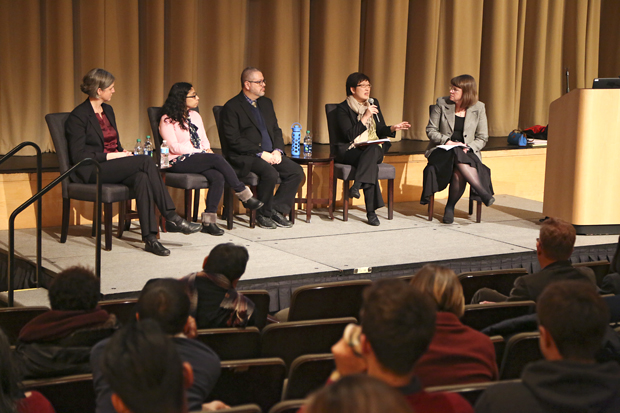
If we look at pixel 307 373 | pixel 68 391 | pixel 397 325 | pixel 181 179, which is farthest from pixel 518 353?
pixel 181 179

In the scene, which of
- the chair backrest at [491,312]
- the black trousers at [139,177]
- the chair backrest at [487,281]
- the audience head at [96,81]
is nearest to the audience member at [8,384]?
the chair backrest at [491,312]

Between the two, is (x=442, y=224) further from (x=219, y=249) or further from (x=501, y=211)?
(x=219, y=249)

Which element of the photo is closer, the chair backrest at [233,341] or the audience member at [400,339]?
the audience member at [400,339]

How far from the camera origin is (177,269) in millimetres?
4082

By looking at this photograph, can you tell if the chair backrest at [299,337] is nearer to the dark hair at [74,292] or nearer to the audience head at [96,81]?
the dark hair at [74,292]

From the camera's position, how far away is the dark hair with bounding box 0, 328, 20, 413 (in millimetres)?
1667

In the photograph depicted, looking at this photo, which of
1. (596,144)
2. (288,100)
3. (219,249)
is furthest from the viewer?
(288,100)

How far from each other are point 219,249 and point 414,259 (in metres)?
2.08

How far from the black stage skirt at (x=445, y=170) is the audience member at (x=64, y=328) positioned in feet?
12.2

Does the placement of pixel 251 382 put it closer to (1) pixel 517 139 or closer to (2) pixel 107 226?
(2) pixel 107 226

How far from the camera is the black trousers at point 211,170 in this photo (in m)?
4.98

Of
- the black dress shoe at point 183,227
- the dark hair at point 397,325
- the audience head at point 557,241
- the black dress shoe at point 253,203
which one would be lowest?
the black dress shoe at point 183,227

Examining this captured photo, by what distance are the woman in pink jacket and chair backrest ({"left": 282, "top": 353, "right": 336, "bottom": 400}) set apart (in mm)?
A: 2922

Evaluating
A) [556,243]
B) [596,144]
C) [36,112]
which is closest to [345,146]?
[596,144]
